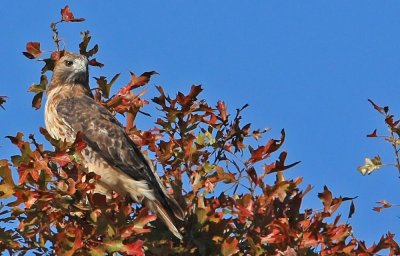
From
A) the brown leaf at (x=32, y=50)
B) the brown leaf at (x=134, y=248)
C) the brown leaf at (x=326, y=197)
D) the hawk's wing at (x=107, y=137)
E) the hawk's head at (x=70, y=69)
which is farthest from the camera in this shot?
the hawk's head at (x=70, y=69)

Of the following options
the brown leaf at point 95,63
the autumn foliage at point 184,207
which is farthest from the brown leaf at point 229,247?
the brown leaf at point 95,63

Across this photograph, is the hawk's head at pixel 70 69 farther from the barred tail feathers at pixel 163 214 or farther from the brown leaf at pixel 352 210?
the brown leaf at pixel 352 210

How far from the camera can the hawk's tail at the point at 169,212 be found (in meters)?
5.77

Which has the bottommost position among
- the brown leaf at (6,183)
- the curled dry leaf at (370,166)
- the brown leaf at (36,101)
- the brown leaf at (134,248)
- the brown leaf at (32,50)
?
the brown leaf at (134,248)

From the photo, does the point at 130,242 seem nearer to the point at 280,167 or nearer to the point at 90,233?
the point at 90,233

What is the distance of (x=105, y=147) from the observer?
8078mm

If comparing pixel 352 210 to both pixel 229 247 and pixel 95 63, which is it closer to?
pixel 229 247

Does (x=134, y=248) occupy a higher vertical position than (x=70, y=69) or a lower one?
lower

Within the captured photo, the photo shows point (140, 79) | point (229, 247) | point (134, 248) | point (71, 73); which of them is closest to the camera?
point (134, 248)

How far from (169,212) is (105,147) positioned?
76.6 inches

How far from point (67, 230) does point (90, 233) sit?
0.48ft

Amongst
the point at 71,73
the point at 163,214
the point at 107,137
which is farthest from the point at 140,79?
the point at 71,73

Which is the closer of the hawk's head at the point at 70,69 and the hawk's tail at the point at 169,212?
the hawk's tail at the point at 169,212

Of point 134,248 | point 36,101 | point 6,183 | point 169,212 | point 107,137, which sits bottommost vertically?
point 134,248
